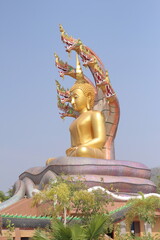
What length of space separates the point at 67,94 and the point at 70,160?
5.73 metres

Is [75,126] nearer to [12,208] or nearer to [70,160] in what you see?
[70,160]

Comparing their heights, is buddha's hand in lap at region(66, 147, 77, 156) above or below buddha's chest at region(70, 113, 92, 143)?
below

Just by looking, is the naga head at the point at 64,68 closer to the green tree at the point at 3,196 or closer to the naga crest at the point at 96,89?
the naga crest at the point at 96,89

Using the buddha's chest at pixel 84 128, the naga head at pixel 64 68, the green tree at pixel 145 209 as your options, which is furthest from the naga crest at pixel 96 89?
the green tree at pixel 145 209

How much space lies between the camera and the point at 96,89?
911 inches

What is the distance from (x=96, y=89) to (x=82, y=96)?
1.39 meters

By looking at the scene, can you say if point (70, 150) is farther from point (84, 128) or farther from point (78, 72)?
point (78, 72)

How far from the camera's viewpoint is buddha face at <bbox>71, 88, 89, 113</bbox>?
22.0 meters

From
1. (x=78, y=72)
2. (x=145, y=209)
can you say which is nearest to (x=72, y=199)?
(x=145, y=209)

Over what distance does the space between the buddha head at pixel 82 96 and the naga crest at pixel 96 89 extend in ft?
1.68

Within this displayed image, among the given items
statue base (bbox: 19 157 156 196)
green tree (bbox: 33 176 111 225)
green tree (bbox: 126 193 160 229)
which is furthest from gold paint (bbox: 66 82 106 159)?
green tree (bbox: 33 176 111 225)

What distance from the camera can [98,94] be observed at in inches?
914

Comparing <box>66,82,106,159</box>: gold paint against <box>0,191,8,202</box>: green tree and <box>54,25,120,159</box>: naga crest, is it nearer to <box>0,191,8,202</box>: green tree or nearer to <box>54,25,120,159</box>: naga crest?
<box>54,25,120,159</box>: naga crest

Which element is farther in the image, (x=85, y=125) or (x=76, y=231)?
(x=85, y=125)
